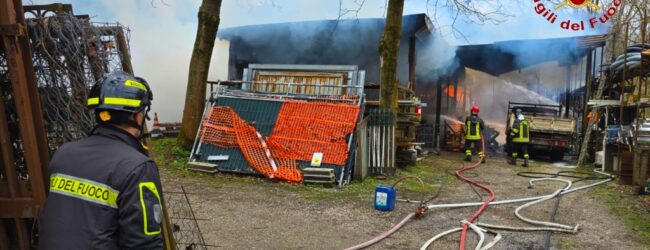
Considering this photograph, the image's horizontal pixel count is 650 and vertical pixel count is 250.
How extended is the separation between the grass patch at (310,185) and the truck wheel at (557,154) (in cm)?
584

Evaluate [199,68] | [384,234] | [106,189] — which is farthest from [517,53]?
[106,189]

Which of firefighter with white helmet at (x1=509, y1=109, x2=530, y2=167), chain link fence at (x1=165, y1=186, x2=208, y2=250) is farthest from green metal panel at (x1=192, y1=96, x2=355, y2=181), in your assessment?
firefighter with white helmet at (x1=509, y1=109, x2=530, y2=167)

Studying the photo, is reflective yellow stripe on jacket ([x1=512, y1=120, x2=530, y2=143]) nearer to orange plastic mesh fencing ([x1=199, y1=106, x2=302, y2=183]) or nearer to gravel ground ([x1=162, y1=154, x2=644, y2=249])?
gravel ground ([x1=162, y1=154, x2=644, y2=249])

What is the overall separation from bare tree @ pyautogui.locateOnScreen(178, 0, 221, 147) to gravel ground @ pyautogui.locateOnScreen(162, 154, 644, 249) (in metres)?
2.27

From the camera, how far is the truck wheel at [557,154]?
14.5 metres

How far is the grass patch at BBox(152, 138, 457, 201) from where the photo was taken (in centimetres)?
767

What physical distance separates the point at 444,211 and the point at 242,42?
40.1 ft

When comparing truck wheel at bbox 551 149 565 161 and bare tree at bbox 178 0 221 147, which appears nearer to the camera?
bare tree at bbox 178 0 221 147

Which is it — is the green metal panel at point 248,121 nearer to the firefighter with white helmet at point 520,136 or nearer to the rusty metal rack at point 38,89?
the rusty metal rack at point 38,89

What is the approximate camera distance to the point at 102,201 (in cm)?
186

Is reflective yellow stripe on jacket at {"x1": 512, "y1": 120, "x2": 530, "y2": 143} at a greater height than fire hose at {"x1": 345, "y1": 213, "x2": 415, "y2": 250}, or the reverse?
reflective yellow stripe on jacket at {"x1": 512, "y1": 120, "x2": 530, "y2": 143}

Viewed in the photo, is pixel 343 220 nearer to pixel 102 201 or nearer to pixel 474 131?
pixel 102 201

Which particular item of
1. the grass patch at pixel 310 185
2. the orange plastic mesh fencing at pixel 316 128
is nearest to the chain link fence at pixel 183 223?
the grass patch at pixel 310 185

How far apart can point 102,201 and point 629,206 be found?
774 cm
